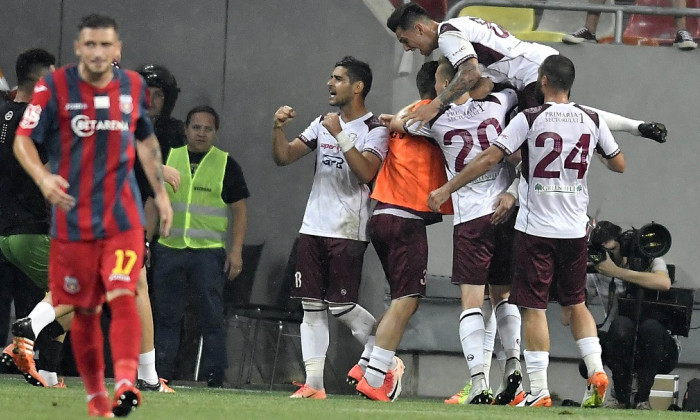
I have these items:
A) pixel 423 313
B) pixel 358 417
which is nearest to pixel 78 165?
pixel 358 417

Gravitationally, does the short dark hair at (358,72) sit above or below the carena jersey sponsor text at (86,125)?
above

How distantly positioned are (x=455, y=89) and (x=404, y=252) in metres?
1.00

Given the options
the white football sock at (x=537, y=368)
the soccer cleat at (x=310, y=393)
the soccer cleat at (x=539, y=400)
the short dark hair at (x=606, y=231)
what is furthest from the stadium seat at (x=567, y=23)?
the soccer cleat at (x=310, y=393)

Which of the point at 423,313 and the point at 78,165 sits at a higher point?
the point at 78,165

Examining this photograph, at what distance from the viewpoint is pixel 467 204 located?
760 centimetres

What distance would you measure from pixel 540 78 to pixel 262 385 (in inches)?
148

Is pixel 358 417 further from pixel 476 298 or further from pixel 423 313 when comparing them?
pixel 423 313

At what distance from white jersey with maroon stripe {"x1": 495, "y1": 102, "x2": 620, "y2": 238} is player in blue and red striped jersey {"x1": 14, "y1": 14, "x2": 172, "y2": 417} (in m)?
2.68

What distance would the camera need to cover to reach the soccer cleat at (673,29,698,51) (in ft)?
33.1

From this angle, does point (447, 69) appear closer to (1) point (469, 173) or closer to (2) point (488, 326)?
(1) point (469, 173)

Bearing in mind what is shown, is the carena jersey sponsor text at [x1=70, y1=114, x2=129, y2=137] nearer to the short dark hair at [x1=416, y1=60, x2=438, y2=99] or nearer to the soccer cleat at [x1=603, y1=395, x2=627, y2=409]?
the short dark hair at [x1=416, y1=60, x2=438, y2=99]

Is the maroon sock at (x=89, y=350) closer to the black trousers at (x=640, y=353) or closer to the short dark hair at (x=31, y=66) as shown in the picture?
the short dark hair at (x=31, y=66)

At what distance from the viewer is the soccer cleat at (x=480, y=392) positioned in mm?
7438

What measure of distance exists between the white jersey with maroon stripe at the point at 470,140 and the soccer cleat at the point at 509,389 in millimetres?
976
